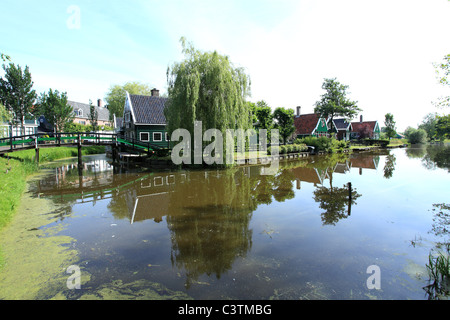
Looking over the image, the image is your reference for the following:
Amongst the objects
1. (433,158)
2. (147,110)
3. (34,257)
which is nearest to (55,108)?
(147,110)

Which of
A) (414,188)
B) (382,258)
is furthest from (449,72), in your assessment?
(382,258)

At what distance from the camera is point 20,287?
4.55 metres

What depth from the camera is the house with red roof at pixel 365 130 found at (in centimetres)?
5633

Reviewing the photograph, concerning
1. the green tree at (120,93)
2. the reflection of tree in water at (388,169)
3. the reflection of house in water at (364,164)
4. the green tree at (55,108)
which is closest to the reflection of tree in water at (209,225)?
the reflection of tree in water at (388,169)

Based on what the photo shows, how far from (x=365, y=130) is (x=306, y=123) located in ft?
70.9

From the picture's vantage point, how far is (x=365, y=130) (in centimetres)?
5628

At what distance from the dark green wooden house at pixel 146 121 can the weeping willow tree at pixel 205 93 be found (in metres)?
8.82

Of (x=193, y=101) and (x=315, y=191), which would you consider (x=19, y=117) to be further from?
(x=315, y=191)

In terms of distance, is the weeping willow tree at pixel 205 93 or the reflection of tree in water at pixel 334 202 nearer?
the reflection of tree in water at pixel 334 202

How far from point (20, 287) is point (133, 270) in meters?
2.05

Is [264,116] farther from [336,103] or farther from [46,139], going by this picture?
[46,139]

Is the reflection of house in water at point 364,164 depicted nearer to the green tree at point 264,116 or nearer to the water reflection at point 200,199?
the water reflection at point 200,199
